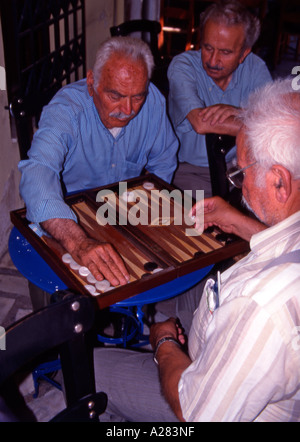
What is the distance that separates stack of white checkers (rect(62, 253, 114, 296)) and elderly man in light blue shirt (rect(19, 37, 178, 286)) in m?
0.02

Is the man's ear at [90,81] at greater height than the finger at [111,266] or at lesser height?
greater

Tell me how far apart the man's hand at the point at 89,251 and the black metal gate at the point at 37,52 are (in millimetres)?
899

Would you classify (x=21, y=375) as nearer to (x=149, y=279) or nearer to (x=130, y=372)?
(x=130, y=372)

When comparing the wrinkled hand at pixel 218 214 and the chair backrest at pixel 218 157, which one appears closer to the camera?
the wrinkled hand at pixel 218 214

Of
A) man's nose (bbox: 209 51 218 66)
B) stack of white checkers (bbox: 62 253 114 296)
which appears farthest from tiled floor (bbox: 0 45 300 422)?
man's nose (bbox: 209 51 218 66)

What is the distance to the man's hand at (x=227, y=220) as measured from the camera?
2148 mm

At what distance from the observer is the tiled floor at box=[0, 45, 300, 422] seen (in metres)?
2.44

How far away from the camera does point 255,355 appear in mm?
1088

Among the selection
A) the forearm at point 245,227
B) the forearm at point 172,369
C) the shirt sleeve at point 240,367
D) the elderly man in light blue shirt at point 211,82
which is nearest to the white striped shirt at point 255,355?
the shirt sleeve at point 240,367

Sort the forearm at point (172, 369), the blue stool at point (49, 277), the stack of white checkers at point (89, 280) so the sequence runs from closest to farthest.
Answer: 1. the forearm at point (172, 369)
2. the stack of white checkers at point (89, 280)
3. the blue stool at point (49, 277)

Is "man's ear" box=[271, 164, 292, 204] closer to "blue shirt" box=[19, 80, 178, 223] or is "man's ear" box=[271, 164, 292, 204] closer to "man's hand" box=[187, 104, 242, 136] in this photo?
"blue shirt" box=[19, 80, 178, 223]

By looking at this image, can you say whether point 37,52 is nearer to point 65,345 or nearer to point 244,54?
point 244,54

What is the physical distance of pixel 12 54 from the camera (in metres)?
3.27

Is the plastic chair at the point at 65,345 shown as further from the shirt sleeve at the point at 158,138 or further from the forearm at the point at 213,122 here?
the forearm at the point at 213,122
